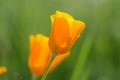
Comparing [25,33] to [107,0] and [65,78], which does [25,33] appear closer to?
[65,78]

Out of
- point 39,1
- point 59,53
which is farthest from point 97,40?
point 59,53

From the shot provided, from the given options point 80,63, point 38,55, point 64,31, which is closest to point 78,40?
point 80,63

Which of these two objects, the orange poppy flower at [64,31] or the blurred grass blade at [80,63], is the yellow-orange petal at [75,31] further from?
the blurred grass blade at [80,63]

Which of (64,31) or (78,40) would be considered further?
(78,40)

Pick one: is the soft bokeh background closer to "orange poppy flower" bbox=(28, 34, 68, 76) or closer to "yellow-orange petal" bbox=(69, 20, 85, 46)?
"orange poppy flower" bbox=(28, 34, 68, 76)

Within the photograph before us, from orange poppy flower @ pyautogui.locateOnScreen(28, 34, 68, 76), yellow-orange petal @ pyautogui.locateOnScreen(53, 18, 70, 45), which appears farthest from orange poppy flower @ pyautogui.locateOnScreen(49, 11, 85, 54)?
orange poppy flower @ pyautogui.locateOnScreen(28, 34, 68, 76)

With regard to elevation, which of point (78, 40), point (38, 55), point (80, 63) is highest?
point (38, 55)

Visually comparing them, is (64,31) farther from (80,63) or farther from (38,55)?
(80,63)
